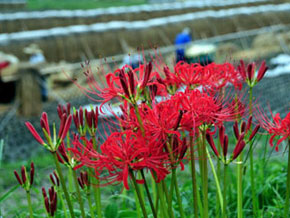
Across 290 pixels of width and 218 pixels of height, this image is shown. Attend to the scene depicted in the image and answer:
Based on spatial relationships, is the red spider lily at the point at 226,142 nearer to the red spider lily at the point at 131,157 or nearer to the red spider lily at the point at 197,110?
the red spider lily at the point at 197,110

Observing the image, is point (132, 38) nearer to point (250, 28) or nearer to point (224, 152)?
point (250, 28)

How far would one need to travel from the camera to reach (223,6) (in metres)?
22.3

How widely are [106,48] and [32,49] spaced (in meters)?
2.77

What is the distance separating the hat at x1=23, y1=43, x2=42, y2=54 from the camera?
10.5 m

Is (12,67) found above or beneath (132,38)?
beneath

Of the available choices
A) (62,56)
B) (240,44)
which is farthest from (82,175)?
(62,56)

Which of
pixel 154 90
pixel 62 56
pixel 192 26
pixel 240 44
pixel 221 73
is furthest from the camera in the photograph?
pixel 192 26

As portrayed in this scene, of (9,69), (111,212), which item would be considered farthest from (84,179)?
(9,69)

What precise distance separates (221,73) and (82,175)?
0.63 metres

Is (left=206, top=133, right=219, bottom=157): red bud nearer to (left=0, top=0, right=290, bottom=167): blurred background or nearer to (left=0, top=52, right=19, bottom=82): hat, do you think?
(left=0, top=0, right=290, bottom=167): blurred background

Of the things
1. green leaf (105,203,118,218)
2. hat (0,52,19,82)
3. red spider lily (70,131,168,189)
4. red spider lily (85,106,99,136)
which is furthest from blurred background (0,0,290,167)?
green leaf (105,203,118,218)

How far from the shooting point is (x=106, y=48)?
12.8m

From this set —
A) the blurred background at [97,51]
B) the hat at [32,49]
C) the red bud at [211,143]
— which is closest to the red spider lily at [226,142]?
the red bud at [211,143]

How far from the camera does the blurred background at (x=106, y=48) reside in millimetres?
5812
